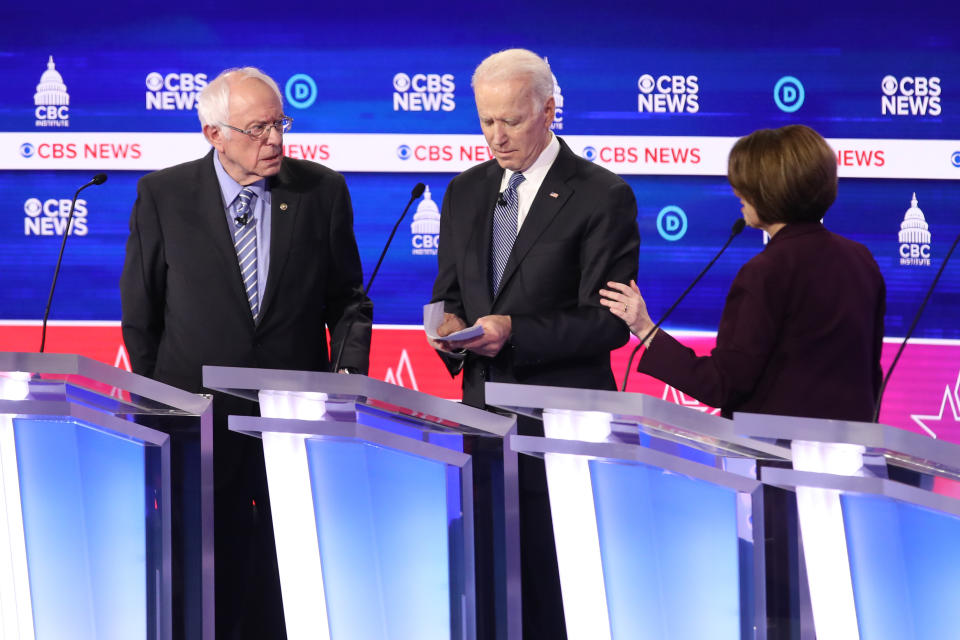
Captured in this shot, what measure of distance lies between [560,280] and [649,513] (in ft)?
3.65

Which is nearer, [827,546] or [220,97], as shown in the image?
[827,546]

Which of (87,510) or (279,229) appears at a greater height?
(279,229)

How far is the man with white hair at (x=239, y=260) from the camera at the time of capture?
267cm

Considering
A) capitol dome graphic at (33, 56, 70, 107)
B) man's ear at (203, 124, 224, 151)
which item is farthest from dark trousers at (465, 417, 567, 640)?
capitol dome graphic at (33, 56, 70, 107)

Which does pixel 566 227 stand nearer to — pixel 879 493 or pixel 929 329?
pixel 879 493

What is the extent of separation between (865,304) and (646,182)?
8.26 ft

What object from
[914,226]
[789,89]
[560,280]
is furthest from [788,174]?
[914,226]

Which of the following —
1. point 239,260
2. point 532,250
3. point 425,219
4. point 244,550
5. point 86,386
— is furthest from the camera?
point 425,219

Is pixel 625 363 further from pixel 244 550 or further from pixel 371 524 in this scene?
pixel 371 524

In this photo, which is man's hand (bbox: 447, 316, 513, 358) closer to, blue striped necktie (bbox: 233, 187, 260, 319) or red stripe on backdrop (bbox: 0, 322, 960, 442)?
blue striped necktie (bbox: 233, 187, 260, 319)

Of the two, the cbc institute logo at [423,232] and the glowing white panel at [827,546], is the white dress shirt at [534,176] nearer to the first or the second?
the glowing white panel at [827,546]

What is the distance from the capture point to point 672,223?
4488 millimetres

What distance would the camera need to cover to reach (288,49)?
4.52 metres

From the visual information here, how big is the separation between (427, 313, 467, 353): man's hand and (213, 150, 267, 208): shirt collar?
0.59m
